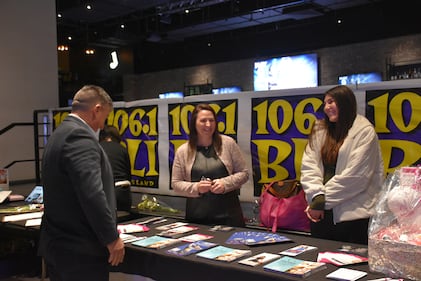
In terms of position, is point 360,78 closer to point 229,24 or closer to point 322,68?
point 322,68

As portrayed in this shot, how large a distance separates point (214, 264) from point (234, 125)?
1.80 metres

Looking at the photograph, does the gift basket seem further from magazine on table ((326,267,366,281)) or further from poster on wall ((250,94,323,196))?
poster on wall ((250,94,323,196))

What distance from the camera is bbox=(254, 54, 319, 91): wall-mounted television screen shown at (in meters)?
9.81

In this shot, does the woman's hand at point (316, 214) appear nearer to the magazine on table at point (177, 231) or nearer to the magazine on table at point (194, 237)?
the magazine on table at point (194, 237)

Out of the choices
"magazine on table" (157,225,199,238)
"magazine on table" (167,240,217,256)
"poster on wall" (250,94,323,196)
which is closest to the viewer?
"magazine on table" (167,240,217,256)

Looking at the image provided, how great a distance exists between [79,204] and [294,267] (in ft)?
3.12

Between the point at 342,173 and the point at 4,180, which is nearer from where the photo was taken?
the point at 342,173

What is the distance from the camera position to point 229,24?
10711 millimetres

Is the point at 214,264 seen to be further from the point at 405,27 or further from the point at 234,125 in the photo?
the point at 405,27

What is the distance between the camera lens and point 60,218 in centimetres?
198

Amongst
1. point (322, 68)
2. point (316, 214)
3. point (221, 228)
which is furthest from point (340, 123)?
point (322, 68)

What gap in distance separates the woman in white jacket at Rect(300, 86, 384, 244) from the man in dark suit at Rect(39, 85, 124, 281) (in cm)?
110

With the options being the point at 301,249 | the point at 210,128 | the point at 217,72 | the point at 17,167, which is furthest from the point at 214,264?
the point at 217,72

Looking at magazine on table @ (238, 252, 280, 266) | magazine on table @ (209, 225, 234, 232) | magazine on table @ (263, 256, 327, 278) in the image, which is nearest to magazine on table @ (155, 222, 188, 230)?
magazine on table @ (209, 225, 234, 232)
